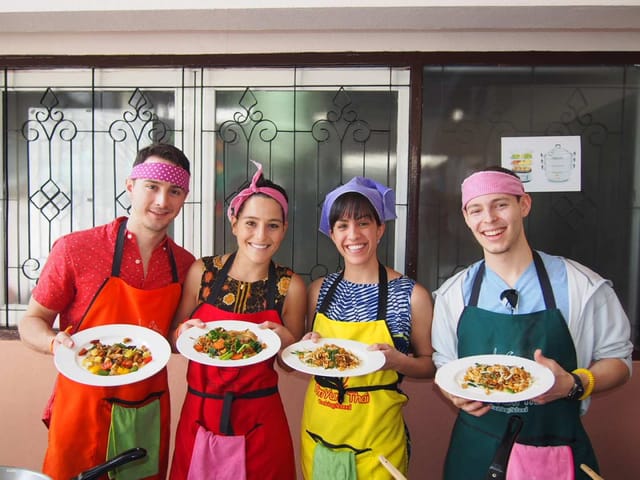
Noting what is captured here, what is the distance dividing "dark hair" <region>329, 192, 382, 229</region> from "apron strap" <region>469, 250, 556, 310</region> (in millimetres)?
488

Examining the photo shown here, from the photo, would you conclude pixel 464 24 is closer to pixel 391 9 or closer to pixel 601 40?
pixel 391 9

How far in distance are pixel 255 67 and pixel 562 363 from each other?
2547 millimetres

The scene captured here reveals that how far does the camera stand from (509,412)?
1.77m

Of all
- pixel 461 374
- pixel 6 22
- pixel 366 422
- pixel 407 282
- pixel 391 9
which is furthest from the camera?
pixel 6 22

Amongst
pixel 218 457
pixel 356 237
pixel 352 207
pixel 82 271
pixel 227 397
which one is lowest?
pixel 218 457

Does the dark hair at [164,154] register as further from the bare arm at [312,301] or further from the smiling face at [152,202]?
the bare arm at [312,301]

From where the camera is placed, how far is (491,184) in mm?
1790

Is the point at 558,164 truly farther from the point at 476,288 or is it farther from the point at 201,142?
the point at 201,142

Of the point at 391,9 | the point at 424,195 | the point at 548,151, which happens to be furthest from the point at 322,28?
the point at 548,151

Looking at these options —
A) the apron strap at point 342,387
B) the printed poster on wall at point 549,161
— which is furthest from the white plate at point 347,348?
the printed poster on wall at point 549,161

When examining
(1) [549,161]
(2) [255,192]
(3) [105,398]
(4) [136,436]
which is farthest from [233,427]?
(1) [549,161]

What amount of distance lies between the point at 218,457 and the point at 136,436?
35 centimetres

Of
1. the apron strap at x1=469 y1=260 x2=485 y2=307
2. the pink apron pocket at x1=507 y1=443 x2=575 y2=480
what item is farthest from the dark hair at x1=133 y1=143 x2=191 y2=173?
the pink apron pocket at x1=507 y1=443 x2=575 y2=480

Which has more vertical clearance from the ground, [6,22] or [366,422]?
[6,22]
